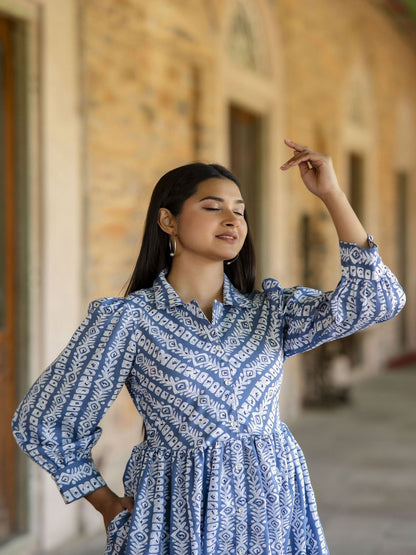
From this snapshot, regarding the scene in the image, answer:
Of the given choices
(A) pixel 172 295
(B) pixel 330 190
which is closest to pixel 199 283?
(A) pixel 172 295


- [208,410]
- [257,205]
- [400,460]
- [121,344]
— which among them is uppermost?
[257,205]

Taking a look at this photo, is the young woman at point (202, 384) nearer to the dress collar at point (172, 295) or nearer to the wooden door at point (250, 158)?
the dress collar at point (172, 295)

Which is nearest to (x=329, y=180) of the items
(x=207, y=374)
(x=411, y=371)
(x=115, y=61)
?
(x=207, y=374)

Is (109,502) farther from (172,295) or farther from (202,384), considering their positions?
(172,295)

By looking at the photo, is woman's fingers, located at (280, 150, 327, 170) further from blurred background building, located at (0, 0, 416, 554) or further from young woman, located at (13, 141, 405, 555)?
blurred background building, located at (0, 0, 416, 554)

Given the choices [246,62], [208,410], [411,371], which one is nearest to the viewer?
[208,410]

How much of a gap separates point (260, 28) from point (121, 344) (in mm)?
5458

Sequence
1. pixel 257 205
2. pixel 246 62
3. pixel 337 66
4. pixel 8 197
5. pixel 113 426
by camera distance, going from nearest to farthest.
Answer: pixel 8 197, pixel 113 426, pixel 246 62, pixel 257 205, pixel 337 66

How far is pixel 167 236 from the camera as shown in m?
2.04

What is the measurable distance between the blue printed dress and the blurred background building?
1972 millimetres

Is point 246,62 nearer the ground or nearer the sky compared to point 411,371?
nearer the sky

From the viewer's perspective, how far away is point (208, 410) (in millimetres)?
1845

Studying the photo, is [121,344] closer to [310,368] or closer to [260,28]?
[260,28]

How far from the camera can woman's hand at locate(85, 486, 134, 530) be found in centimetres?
190
